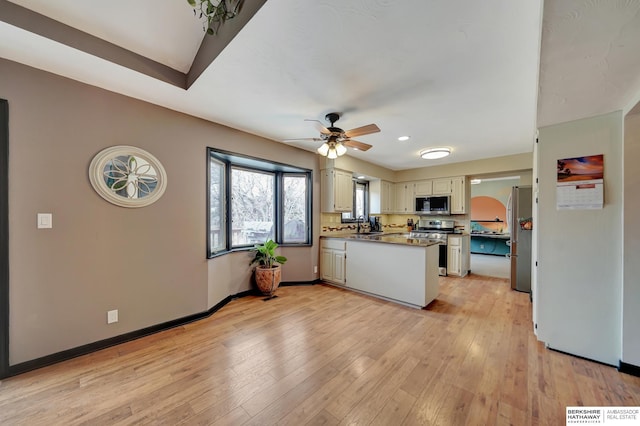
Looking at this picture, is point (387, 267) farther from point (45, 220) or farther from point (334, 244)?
point (45, 220)

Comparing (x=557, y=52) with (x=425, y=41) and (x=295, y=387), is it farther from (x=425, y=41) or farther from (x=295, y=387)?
(x=295, y=387)

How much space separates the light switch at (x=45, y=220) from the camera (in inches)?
76.2

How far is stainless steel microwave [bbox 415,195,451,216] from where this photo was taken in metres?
5.14

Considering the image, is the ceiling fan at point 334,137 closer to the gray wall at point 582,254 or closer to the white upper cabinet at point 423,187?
the gray wall at point 582,254

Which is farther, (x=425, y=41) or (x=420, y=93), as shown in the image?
(x=420, y=93)

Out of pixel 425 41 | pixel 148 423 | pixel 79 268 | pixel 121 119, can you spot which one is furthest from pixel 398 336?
pixel 121 119

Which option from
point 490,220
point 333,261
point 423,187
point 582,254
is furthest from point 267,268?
point 490,220

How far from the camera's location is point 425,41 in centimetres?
156

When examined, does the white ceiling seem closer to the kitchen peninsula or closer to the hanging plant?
the hanging plant

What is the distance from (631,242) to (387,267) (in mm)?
2254

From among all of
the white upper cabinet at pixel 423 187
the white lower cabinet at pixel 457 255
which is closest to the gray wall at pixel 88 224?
the white lower cabinet at pixel 457 255

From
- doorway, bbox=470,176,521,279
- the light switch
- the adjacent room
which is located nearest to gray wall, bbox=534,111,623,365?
the adjacent room

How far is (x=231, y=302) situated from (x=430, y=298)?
282 cm

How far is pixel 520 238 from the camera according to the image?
153 inches
